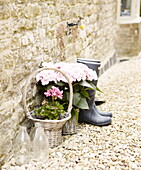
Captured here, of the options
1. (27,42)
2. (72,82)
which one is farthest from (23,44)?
(72,82)

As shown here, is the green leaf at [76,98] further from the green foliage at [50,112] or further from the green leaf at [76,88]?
the green foliage at [50,112]

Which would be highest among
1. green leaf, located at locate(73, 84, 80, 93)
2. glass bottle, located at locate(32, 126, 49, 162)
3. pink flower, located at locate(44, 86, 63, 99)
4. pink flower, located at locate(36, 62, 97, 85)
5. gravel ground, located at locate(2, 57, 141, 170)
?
pink flower, located at locate(36, 62, 97, 85)

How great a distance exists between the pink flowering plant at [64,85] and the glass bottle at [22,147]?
15.7 inches

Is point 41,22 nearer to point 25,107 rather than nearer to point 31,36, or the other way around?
point 31,36

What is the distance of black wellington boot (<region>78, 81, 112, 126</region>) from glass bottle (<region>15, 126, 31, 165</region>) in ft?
3.05

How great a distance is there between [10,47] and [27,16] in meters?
0.42

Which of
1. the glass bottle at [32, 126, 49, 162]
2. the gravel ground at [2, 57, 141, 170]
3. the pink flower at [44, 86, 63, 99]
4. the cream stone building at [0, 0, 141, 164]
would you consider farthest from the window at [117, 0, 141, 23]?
the glass bottle at [32, 126, 49, 162]

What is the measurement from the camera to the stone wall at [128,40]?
9.62 m

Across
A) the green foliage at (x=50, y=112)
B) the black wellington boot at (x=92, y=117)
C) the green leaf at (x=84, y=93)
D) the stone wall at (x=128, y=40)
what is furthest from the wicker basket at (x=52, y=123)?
the stone wall at (x=128, y=40)

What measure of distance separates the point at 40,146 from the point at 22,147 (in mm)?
138

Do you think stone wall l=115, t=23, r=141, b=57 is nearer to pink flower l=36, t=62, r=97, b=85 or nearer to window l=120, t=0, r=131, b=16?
window l=120, t=0, r=131, b=16

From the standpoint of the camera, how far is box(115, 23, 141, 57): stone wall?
379 inches

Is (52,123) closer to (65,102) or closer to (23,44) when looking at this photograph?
(65,102)

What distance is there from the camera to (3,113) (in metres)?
2.16
